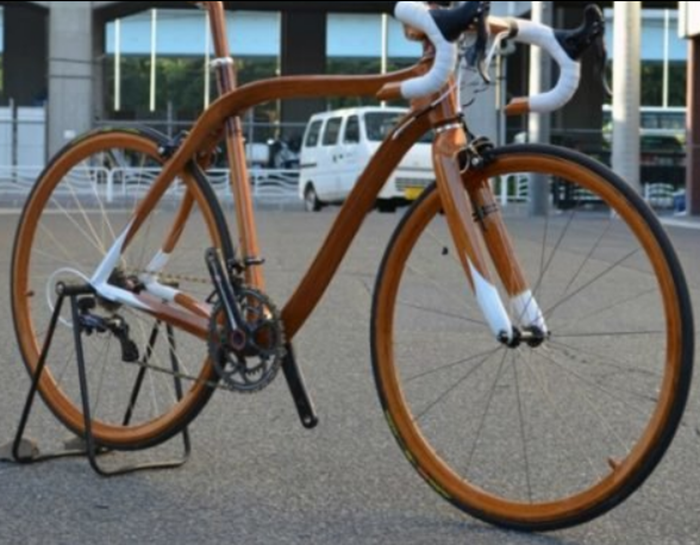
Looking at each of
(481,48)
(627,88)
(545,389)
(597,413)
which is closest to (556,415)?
(597,413)

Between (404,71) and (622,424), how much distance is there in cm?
129

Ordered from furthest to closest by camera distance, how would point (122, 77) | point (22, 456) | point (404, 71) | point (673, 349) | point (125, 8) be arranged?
point (122, 77) < point (125, 8) < point (22, 456) < point (404, 71) < point (673, 349)

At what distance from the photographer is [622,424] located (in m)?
3.83

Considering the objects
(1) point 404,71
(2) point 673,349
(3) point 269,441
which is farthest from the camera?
(3) point 269,441

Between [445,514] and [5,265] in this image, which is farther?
[5,265]

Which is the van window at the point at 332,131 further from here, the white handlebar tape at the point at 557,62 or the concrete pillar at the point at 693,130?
the white handlebar tape at the point at 557,62

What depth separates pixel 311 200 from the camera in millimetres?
26594

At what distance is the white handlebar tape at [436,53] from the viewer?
3.14 meters

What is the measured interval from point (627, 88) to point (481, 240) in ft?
75.5

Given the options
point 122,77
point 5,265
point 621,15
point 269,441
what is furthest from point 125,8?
point 269,441

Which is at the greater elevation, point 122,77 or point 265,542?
point 122,77

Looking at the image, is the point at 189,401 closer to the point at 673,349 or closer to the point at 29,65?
the point at 673,349

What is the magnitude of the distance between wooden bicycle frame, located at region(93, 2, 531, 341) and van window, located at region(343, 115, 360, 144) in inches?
806

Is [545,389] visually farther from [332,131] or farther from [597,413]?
[332,131]
